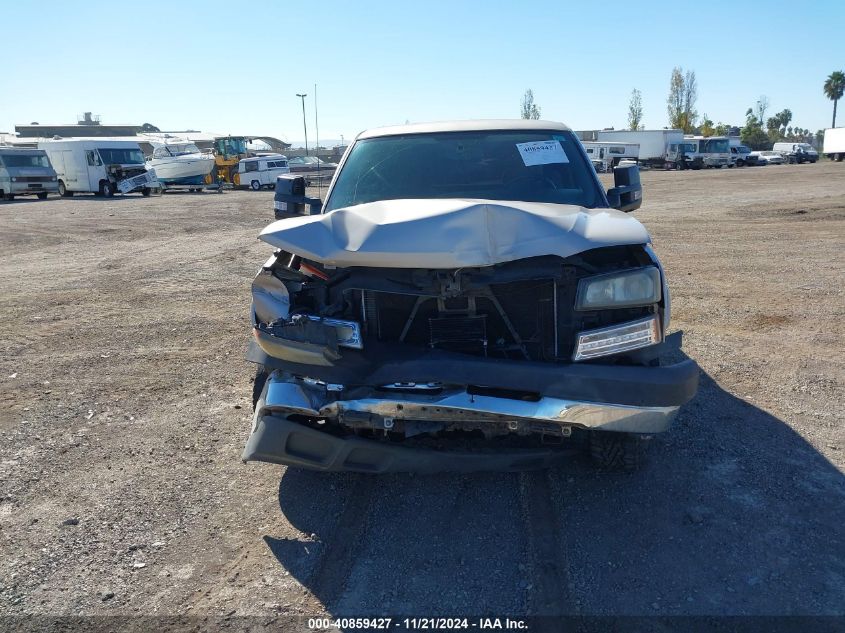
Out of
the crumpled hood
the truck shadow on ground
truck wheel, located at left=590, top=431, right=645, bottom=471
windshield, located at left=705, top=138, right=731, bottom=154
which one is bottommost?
the truck shadow on ground

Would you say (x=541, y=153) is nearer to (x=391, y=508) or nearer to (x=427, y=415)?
(x=427, y=415)

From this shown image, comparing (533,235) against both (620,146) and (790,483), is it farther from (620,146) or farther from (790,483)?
(620,146)

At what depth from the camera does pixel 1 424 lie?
456 cm

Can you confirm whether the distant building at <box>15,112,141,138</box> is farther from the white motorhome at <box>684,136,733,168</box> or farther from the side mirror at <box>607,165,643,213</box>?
the side mirror at <box>607,165,643,213</box>

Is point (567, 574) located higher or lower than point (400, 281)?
lower

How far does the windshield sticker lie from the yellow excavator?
35306mm

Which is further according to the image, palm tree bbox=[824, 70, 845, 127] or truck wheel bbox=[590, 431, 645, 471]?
palm tree bbox=[824, 70, 845, 127]

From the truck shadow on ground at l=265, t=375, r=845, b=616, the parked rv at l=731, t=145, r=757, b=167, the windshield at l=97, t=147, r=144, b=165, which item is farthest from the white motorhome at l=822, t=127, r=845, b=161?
the truck shadow on ground at l=265, t=375, r=845, b=616

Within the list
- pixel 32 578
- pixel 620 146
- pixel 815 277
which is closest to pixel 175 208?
pixel 815 277

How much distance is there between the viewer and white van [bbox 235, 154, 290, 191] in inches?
1542

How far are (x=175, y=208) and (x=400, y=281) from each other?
75.7 ft

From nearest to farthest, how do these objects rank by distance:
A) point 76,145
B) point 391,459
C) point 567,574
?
1. point 567,574
2. point 391,459
3. point 76,145

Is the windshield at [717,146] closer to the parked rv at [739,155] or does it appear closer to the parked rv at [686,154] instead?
the parked rv at [739,155]

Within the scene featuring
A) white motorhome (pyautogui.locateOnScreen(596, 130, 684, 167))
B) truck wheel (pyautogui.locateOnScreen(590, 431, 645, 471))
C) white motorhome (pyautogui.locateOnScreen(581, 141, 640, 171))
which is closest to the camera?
truck wheel (pyautogui.locateOnScreen(590, 431, 645, 471))
